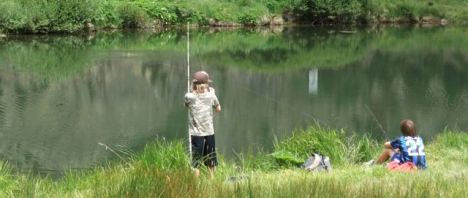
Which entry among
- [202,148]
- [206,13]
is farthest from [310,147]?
[206,13]

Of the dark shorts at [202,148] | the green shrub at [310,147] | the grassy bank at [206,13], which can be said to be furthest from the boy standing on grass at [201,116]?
the grassy bank at [206,13]

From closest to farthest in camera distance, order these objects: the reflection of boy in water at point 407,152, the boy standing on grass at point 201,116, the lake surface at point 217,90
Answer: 1. the boy standing on grass at point 201,116
2. the reflection of boy in water at point 407,152
3. the lake surface at point 217,90

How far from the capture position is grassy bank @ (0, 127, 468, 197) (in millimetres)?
6430

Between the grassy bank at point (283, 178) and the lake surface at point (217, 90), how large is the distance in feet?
9.11

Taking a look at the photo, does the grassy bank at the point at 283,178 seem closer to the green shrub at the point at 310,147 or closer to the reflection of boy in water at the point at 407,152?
the green shrub at the point at 310,147

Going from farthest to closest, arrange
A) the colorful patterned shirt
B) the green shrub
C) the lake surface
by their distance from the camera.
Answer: the lake surface, the green shrub, the colorful patterned shirt

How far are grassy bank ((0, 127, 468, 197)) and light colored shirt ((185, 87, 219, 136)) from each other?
0.55m

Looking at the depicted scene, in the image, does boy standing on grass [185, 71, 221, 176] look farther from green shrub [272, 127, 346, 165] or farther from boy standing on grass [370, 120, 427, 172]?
boy standing on grass [370, 120, 427, 172]

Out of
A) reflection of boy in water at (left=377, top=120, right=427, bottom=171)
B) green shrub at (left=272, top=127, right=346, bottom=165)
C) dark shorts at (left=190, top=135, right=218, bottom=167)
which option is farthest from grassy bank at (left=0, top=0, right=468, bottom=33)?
reflection of boy in water at (left=377, top=120, right=427, bottom=171)

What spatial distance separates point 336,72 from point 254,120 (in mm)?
12100

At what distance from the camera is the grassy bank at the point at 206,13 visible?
42.4 m

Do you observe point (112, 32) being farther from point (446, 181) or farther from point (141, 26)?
point (446, 181)

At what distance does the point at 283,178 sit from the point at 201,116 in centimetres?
180

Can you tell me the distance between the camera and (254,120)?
18078 mm
